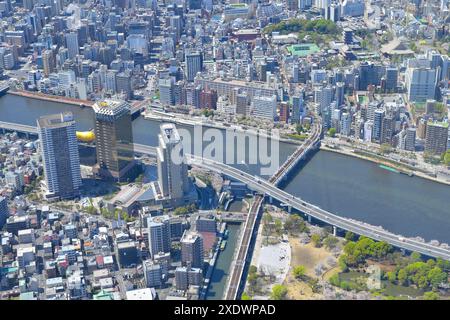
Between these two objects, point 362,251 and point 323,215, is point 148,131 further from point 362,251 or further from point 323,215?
point 362,251

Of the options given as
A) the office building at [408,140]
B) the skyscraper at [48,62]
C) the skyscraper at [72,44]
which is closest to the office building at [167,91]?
the skyscraper at [48,62]

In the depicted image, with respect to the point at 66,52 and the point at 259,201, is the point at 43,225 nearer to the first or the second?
the point at 259,201

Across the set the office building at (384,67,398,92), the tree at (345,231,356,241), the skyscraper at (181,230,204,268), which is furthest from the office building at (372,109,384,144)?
the skyscraper at (181,230,204,268)

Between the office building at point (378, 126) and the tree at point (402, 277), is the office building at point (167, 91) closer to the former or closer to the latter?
the office building at point (378, 126)

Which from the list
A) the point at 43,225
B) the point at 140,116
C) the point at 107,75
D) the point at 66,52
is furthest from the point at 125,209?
the point at 66,52

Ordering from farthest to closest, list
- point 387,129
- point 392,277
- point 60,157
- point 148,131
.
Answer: point 148,131, point 387,129, point 60,157, point 392,277

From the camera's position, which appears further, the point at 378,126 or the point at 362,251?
the point at 378,126

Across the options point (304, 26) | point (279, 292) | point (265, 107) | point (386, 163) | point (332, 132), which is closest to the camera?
point (279, 292)

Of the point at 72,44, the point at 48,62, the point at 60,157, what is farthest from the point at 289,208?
the point at 72,44
